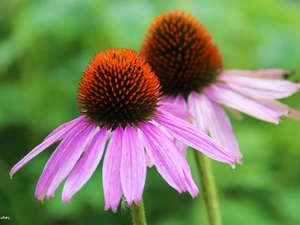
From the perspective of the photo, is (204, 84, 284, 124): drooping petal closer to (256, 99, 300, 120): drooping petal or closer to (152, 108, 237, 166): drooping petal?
(256, 99, 300, 120): drooping petal

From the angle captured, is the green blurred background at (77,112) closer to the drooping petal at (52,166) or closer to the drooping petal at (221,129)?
the drooping petal at (221,129)

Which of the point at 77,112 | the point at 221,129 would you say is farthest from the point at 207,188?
the point at 77,112

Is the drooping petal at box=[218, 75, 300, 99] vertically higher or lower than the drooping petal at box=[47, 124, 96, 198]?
lower

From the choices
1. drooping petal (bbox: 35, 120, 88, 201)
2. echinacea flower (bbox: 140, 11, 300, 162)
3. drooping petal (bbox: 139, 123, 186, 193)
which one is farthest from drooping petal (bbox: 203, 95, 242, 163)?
drooping petal (bbox: 35, 120, 88, 201)

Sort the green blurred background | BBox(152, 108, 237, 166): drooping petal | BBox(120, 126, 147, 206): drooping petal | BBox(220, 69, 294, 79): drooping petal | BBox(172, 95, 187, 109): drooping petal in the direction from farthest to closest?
the green blurred background
BBox(220, 69, 294, 79): drooping petal
BBox(172, 95, 187, 109): drooping petal
BBox(152, 108, 237, 166): drooping petal
BBox(120, 126, 147, 206): drooping petal

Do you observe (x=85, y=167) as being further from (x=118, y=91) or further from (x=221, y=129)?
(x=221, y=129)

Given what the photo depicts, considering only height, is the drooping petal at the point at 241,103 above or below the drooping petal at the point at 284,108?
above

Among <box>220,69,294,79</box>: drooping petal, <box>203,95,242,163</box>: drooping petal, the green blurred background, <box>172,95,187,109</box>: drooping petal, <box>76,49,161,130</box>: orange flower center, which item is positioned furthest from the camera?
the green blurred background

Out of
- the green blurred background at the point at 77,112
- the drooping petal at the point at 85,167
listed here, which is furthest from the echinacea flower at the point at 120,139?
the green blurred background at the point at 77,112
